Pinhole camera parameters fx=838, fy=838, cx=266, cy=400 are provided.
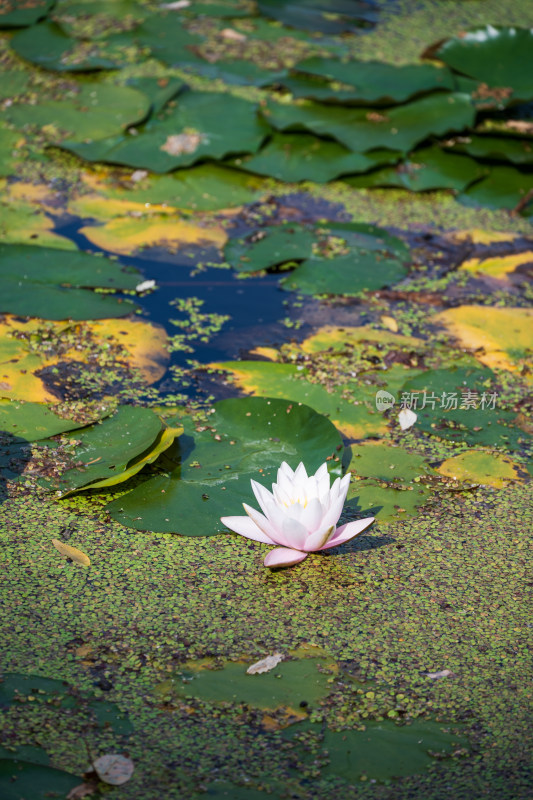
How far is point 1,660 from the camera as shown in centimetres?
188

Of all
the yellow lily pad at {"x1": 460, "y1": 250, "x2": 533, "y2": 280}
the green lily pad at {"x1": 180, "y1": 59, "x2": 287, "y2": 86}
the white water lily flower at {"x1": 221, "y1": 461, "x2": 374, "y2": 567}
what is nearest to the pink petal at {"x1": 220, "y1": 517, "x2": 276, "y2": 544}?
the white water lily flower at {"x1": 221, "y1": 461, "x2": 374, "y2": 567}

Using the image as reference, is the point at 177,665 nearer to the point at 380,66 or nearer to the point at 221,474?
the point at 221,474

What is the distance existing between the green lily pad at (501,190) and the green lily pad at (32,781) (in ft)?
11.5

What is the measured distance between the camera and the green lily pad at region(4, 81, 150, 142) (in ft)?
14.3

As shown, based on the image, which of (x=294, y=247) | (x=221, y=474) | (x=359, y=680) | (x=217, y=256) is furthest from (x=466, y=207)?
(x=359, y=680)

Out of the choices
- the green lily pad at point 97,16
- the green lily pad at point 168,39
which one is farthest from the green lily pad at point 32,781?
the green lily pad at point 97,16

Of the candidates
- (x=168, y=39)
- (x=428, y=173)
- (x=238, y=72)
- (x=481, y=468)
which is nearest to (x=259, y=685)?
(x=481, y=468)

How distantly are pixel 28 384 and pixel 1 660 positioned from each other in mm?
1166

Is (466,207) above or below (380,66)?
below

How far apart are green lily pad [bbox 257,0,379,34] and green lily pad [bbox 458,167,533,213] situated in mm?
1943

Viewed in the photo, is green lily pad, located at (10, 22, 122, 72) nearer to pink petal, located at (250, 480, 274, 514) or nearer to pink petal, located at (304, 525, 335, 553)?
pink petal, located at (250, 480, 274, 514)

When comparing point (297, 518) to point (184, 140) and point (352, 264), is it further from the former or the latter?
point (184, 140)

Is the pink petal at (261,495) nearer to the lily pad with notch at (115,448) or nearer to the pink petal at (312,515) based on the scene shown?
the pink petal at (312,515)

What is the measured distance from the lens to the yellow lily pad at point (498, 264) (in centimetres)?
379
